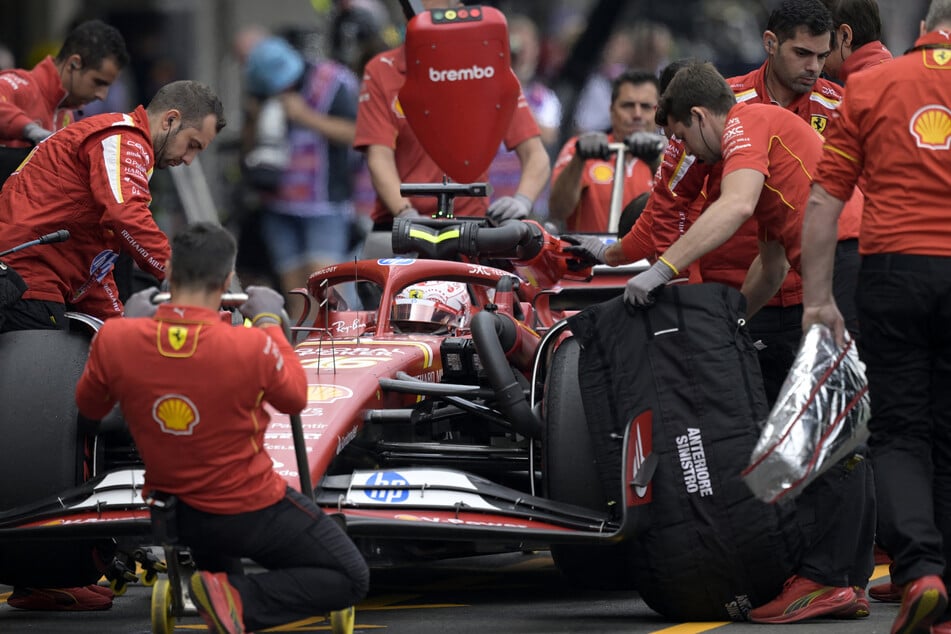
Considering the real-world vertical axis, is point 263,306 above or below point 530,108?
above

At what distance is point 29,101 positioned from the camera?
9516mm

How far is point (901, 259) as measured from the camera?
6.06 meters

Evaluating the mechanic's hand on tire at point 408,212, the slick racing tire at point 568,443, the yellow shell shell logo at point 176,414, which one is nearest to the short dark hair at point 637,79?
the mechanic's hand on tire at point 408,212

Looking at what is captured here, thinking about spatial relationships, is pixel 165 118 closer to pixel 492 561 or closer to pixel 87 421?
pixel 87 421

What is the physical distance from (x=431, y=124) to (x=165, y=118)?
2.36 metres

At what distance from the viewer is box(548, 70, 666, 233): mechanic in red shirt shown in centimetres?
1119

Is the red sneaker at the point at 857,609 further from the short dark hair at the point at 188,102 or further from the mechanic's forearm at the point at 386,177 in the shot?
the mechanic's forearm at the point at 386,177

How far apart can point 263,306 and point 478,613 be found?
1847mm

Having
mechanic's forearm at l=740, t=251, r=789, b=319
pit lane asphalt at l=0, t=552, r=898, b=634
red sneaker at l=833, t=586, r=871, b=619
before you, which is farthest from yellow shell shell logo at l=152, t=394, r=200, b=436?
red sneaker at l=833, t=586, r=871, b=619

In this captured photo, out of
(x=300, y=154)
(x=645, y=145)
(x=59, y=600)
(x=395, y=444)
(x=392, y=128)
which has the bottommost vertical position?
(x=59, y=600)

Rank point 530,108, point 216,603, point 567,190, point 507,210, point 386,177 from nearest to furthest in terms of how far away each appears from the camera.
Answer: point 216,603 → point 507,210 → point 386,177 → point 567,190 → point 530,108

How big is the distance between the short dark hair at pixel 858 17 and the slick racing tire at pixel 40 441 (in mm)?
3764

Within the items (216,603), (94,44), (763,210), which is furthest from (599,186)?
(216,603)

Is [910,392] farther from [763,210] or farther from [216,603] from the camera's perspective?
[216,603]
